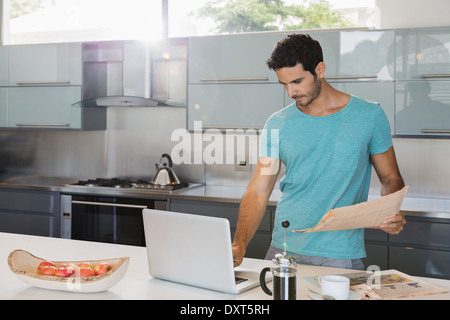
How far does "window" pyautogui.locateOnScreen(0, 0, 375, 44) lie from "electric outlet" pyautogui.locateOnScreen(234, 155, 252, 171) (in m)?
1.00

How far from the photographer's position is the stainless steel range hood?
4023mm

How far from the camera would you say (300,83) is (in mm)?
2096

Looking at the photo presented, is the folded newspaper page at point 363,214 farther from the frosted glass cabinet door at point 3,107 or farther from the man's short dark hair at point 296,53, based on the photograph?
the frosted glass cabinet door at point 3,107

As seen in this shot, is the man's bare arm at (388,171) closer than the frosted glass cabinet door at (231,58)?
Yes

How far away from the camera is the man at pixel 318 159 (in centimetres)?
205

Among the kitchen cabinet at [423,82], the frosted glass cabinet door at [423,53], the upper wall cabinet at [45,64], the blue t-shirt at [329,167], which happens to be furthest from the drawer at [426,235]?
the upper wall cabinet at [45,64]

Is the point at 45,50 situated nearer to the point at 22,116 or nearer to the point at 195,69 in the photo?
the point at 22,116

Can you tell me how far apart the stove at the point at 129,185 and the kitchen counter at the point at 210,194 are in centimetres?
7

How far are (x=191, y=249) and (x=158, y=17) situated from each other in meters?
3.20

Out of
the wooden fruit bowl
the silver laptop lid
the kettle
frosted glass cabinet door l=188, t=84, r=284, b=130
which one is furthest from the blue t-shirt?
the kettle

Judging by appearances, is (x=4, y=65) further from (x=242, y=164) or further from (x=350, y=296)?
(x=350, y=296)

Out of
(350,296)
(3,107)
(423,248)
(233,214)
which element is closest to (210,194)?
(233,214)

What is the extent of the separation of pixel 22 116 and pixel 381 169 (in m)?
3.21
